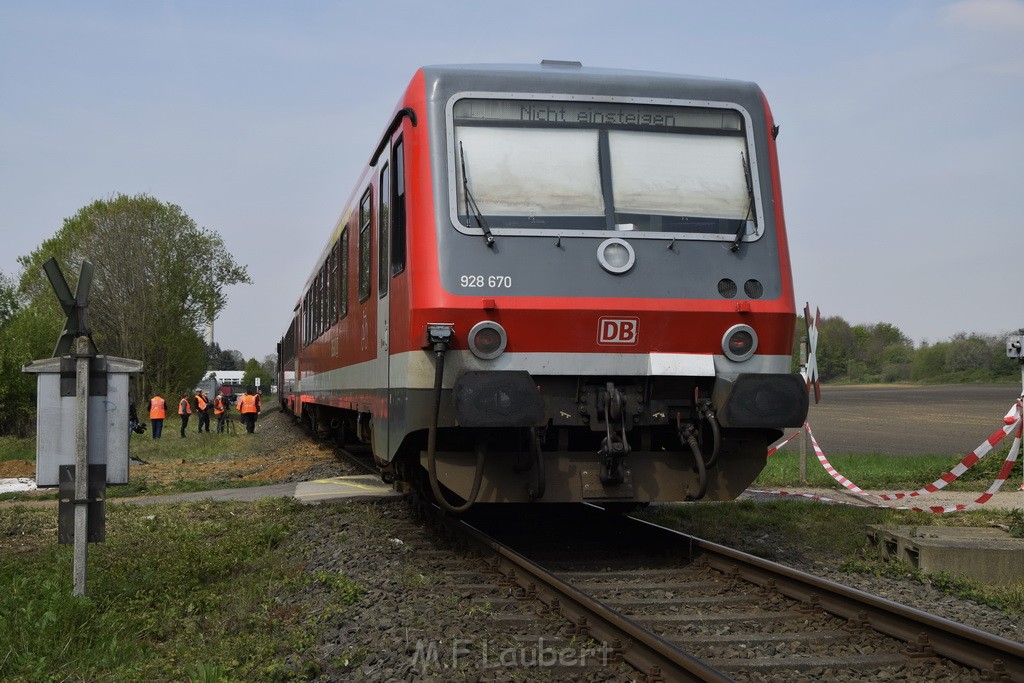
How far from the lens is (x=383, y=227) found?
8.77 meters

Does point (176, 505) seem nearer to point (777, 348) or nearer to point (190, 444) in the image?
point (777, 348)

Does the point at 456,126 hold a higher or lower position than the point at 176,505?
higher

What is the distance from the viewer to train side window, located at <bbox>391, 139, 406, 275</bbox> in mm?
7684

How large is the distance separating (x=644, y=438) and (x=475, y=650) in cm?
268

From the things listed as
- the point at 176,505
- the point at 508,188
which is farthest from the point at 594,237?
the point at 176,505

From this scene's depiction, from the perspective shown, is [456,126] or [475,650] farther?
[456,126]

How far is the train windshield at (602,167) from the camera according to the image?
723 cm

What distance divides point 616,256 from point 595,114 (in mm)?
1049

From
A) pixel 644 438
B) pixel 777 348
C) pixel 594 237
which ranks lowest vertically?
pixel 644 438

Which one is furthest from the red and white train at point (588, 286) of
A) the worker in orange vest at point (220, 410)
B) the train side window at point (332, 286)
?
the worker in orange vest at point (220, 410)

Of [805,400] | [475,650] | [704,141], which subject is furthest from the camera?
[704,141]

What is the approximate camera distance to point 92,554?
28.3ft

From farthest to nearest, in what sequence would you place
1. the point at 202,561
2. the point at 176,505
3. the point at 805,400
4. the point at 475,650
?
the point at 176,505, the point at 202,561, the point at 805,400, the point at 475,650

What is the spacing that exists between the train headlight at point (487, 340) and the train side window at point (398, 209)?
924 millimetres
